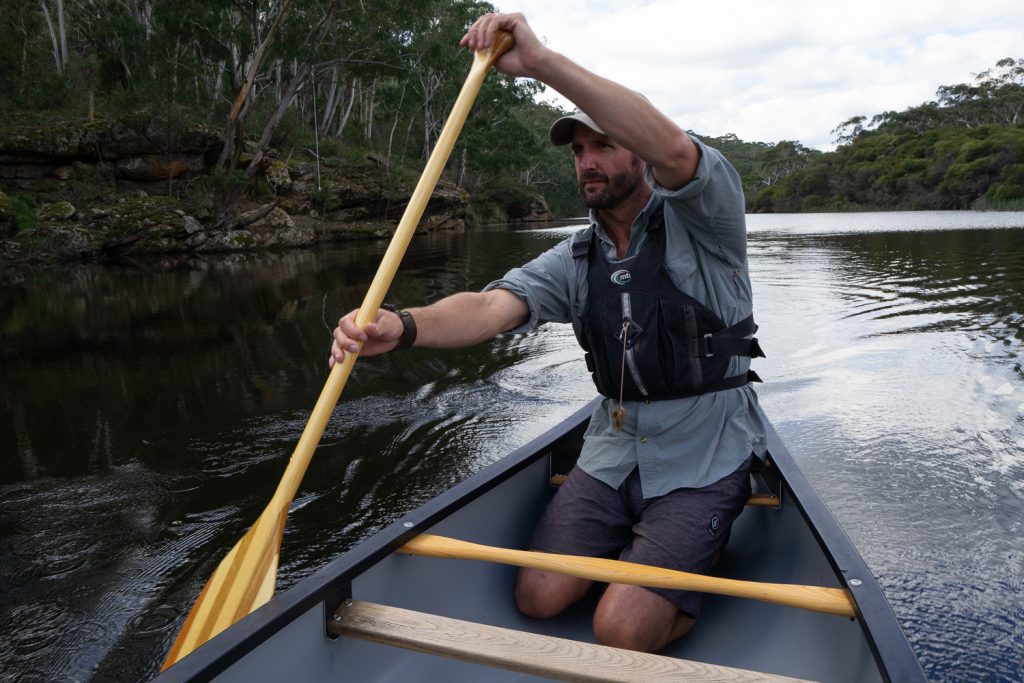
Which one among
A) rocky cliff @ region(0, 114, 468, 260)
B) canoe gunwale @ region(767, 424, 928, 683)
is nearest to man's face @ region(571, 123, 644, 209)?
canoe gunwale @ region(767, 424, 928, 683)

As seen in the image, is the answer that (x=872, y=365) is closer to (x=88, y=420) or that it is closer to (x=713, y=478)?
(x=713, y=478)

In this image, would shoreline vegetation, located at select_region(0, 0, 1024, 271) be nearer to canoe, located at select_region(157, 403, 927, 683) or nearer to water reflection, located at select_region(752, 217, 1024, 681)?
water reflection, located at select_region(752, 217, 1024, 681)

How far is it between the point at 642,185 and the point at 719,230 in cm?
32

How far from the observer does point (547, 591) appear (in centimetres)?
244

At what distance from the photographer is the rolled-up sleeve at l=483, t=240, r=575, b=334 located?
2.69m

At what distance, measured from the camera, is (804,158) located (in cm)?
9925

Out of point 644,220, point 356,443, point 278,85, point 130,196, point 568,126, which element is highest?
point 278,85

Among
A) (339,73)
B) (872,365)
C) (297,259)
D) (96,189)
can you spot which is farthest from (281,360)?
(339,73)

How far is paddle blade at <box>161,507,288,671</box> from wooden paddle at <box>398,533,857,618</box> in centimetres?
43

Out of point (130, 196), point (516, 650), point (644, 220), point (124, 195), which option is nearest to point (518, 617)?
point (516, 650)

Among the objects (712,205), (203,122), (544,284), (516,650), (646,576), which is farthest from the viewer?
(203,122)

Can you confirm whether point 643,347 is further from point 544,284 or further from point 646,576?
point 646,576

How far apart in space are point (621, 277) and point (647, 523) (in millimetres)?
782

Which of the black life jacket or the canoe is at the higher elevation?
the black life jacket
